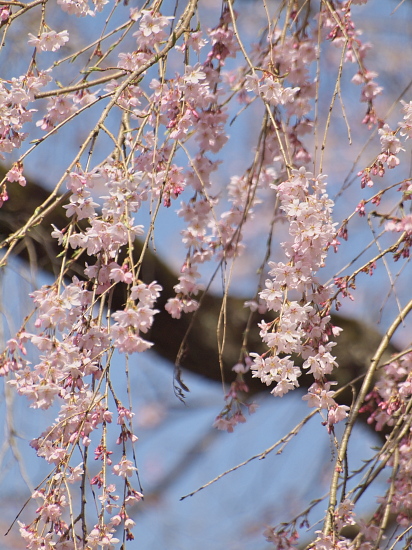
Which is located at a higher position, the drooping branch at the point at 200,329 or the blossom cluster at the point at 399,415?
the drooping branch at the point at 200,329

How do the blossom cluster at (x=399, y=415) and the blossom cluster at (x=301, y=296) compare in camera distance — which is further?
the blossom cluster at (x=399, y=415)

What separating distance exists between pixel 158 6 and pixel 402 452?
45.7 inches

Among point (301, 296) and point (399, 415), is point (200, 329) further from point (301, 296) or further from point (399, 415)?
point (301, 296)

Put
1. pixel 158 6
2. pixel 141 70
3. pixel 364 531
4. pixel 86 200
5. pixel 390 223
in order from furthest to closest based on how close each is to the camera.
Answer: pixel 364 531 < pixel 390 223 < pixel 158 6 < pixel 141 70 < pixel 86 200

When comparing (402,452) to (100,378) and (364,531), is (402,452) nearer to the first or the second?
(364,531)

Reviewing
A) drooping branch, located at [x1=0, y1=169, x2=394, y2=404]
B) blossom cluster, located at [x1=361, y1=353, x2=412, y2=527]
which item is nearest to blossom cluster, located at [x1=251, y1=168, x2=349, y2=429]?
blossom cluster, located at [x1=361, y1=353, x2=412, y2=527]

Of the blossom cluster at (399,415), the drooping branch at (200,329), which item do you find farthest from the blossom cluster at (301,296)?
the drooping branch at (200,329)

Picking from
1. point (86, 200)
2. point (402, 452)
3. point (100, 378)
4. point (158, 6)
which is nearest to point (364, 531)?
point (402, 452)

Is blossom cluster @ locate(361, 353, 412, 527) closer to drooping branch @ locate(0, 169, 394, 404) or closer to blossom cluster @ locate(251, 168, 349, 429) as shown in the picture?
blossom cluster @ locate(251, 168, 349, 429)

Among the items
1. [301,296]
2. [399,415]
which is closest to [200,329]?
[399,415]

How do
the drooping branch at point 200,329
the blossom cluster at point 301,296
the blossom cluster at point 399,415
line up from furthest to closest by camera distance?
the drooping branch at point 200,329 → the blossom cluster at point 399,415 → the blossom cluster at point 301,296

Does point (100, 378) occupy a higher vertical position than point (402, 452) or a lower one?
higher

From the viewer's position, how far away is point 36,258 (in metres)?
Answer: 2.29

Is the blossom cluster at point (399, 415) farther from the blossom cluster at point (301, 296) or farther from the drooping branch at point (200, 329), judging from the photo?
the drooping branch at point (200, 329)
